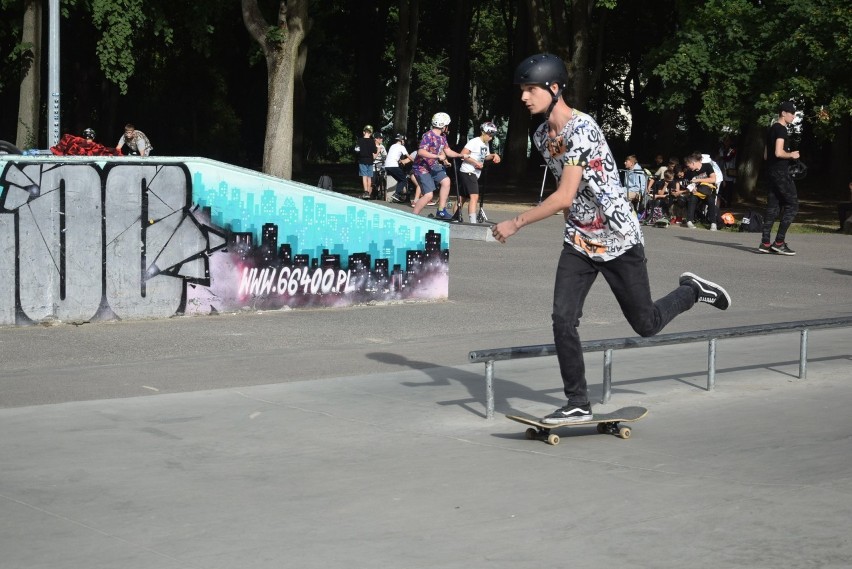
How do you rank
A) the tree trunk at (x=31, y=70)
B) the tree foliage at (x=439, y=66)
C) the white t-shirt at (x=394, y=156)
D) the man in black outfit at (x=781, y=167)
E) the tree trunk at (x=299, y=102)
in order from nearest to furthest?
the man in black outfit at (x=781, y=167) → the tree foliage at (x=439, y=66) → the white t-shirt at (x=394, y=156) → the tree trunk at (x=31, y=70) → the tree trunk at (x=299, y=102)

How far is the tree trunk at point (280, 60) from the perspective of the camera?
27.3 meters

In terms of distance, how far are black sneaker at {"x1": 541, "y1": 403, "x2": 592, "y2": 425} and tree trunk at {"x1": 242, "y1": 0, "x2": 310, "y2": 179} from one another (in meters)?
21.5

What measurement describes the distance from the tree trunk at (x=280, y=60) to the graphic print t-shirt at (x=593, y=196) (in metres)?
21.5

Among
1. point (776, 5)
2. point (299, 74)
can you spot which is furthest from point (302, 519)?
point (299, 74)

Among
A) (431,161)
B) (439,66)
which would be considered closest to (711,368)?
(431,161)

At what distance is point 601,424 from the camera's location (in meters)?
6.80

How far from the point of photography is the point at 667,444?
663 centimetres

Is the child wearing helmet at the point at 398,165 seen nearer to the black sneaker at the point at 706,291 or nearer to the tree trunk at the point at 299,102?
the tree trunk at the point at 299,102

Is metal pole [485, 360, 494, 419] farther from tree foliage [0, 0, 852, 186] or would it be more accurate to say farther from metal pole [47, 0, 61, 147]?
tree foliage [0, 0, 852, 186]

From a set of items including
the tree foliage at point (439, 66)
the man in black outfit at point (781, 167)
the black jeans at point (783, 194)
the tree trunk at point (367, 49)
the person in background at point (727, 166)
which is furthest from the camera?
the tree trunk at point (367, 49)

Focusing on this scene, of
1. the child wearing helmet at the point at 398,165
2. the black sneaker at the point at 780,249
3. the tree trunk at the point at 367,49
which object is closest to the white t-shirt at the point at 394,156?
the child wearing helmet at the point at 398,165

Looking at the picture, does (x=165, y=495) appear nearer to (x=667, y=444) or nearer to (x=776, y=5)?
(x=667, y=444)

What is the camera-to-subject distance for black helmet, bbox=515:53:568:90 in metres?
6.44

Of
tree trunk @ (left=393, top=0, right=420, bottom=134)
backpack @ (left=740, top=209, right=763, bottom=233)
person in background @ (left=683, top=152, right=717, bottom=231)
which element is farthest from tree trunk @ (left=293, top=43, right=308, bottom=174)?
backpack @ (left=740, top=209, right=763, bottom=233)
